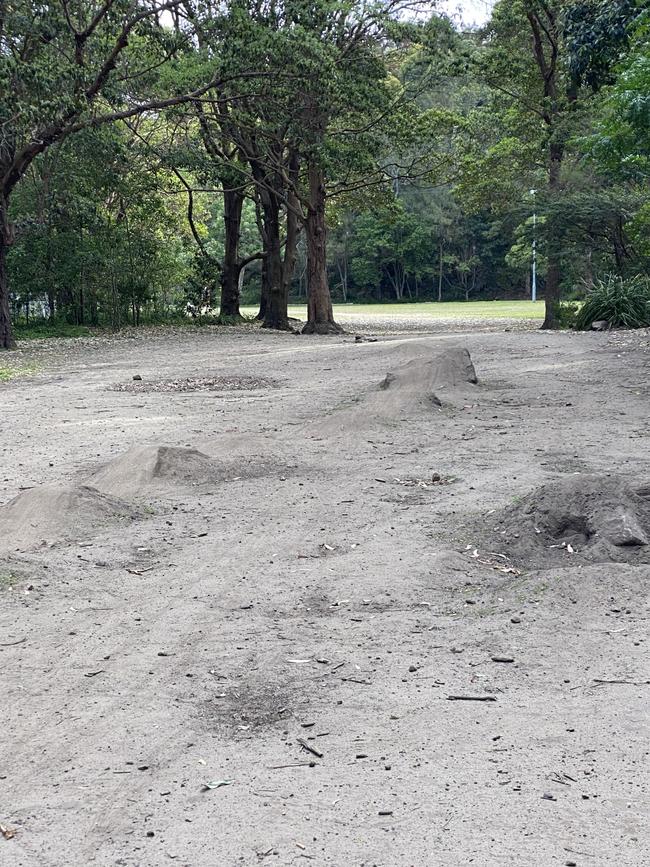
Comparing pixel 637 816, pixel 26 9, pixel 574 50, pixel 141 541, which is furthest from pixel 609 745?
pixel 26 9

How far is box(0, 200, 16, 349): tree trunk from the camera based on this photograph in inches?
774

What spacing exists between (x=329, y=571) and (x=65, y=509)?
5.99ft

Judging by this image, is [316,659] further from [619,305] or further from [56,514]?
[619,305]

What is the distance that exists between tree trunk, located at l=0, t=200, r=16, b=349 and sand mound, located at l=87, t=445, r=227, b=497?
13701 mm

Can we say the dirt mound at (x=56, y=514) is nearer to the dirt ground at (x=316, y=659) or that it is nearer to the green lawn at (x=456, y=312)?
the dirt ground at (x=316, y=659)

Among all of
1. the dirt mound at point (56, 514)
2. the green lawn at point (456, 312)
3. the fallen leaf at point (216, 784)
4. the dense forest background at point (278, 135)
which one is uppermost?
the dense forest background at point (278, 135)

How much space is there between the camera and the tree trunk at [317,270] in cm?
2614

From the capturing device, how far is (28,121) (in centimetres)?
1712

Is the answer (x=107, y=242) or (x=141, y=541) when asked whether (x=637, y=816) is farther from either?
(x=107, y=242)

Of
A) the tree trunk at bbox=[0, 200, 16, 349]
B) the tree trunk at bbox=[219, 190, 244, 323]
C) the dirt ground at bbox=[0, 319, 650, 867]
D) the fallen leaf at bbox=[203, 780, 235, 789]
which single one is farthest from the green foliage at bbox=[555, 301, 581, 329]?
the fallen leaf at bbox=[203, 780, 235, 789]

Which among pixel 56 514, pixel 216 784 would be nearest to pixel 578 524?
pixel 216 784

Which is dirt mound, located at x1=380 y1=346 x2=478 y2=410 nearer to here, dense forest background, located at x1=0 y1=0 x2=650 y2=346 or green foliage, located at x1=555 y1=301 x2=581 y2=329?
dense forest background, located at x1=0 y1=0 x2=650 y2=346

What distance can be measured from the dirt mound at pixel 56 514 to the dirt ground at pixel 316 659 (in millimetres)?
20

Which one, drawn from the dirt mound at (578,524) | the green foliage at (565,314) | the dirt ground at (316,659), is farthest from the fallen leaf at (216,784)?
the green foliage at (565,314)
